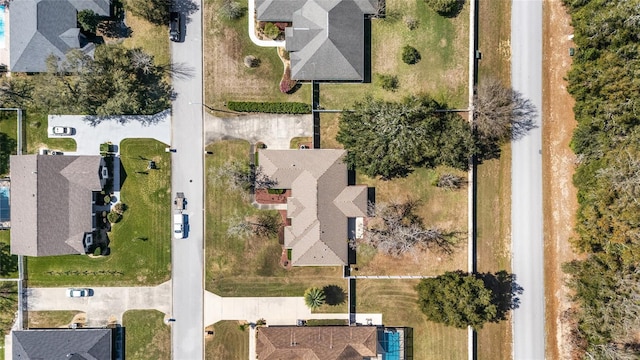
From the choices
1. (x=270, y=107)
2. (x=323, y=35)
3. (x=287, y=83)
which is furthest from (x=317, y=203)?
(x=323, y=35)

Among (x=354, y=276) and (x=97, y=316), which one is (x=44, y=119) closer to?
(x=97, y=316)

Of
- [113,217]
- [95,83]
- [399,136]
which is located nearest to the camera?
[399,136]

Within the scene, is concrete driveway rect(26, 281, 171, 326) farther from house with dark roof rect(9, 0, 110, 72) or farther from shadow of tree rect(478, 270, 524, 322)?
shadow of tree rect(478, 270, 524, 322)

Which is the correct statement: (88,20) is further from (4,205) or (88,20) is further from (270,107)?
(4,205)

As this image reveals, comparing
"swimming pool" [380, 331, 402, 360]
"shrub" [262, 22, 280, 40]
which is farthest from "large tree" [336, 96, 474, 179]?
"swimming pool" [380, 331, 402, 360]

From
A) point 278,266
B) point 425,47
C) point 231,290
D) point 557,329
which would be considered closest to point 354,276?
point 278,266

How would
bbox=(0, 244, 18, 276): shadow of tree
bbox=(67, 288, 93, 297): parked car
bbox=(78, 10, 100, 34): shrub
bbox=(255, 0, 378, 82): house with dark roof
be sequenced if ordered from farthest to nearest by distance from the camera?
bbox=(0, 244, 18, 276): shadow of tree → bbox=(67, 288, 93, 297): parked car → bbox=(255, 0, 378, 82): house with dark roof → bbox=(78, 10, 100, 34): shrub
